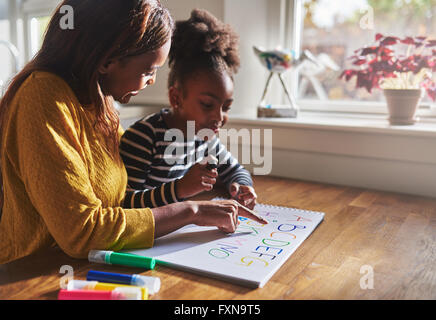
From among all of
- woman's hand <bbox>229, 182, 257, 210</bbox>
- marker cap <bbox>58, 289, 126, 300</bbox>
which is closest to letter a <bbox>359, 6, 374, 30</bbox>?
woman's hand <bbox>229, 182, 257, 210</bbox>

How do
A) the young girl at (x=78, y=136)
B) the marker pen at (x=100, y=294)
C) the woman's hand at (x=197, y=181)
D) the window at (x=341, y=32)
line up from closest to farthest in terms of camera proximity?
the marker pen at (x=100, y=294), the young girl at (x=78, y=136), the woman's hand at (x=197, y=181), the window at (x=341, y=32)

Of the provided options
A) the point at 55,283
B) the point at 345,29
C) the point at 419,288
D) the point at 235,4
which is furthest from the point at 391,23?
the point at 55,283

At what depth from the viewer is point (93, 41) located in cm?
67

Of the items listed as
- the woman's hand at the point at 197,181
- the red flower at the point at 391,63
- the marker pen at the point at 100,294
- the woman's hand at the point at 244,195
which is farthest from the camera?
the red flower at the point at 391,63

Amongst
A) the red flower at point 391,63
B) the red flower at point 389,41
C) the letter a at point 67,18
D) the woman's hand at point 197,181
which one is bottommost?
the woman's hand at point 197,181

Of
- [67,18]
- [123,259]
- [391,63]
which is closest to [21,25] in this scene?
[67,18]

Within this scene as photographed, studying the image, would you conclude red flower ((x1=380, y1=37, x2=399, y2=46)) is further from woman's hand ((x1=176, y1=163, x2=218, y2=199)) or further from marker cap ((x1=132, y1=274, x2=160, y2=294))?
marker cap ((x1=132, y1=274, x2=160, y2=294))

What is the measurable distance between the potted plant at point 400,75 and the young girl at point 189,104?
0.51 meters

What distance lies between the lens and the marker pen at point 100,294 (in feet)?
1.68

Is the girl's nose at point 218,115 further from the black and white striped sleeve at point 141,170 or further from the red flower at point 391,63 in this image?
the red flower at point 391,63

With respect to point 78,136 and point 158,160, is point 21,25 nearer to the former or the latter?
point 158,160

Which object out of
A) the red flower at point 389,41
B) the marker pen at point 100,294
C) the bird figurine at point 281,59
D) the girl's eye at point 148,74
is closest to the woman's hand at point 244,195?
the girl's eye at point 148,74

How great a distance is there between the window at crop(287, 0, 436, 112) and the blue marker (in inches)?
48.6

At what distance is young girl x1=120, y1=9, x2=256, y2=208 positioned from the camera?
996 millimetres
